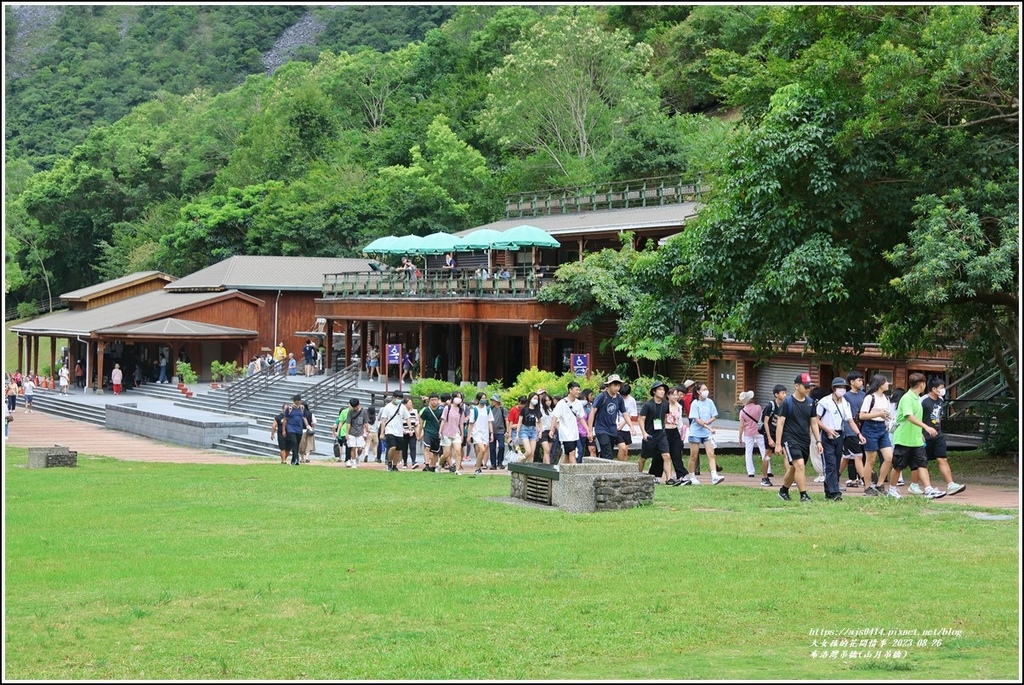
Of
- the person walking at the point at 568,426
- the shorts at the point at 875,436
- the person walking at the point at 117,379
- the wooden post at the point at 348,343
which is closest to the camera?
the shorts at the point at 875,436

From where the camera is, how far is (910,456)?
16.1 meters

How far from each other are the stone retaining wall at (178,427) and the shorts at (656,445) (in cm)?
1927

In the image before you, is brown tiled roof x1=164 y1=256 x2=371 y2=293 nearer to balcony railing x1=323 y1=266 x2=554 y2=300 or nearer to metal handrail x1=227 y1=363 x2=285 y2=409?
balcony railing x1=323 y1=266 x2=554 y2=300

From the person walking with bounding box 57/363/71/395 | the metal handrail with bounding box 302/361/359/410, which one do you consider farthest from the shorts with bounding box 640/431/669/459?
the person walking with bounding box 57/363/71/395

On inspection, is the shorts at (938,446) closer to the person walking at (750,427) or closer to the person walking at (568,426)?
the person walking at (750,427)

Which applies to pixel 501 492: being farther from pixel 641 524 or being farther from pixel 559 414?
pixel 641 524

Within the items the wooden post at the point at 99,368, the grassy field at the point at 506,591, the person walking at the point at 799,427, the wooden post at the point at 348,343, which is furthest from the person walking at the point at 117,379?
the person walking at the point at 799,427

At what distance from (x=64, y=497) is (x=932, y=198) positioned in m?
14.6

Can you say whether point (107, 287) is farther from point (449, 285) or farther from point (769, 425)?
point (769, 425)

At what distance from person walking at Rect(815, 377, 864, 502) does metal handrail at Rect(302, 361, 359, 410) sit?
25.8 metres

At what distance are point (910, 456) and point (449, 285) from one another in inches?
1123

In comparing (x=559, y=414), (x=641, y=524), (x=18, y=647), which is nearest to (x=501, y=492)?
(x=559, y=414)

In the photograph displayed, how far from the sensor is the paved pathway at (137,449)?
17516mm

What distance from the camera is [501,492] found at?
18812 millimetres
